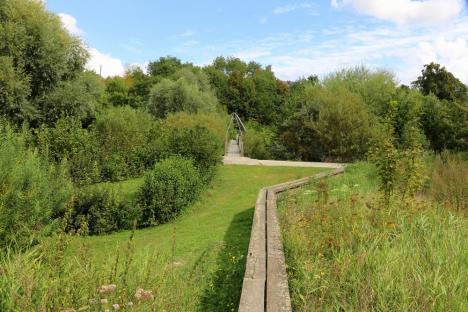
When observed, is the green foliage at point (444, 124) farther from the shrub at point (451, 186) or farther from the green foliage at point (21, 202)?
the green foliage at point (21, 202)

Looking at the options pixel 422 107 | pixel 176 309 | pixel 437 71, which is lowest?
pixel 176 309

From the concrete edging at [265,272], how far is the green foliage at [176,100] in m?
27.1

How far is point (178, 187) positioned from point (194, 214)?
2.65 ft

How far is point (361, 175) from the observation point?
11.2 meters

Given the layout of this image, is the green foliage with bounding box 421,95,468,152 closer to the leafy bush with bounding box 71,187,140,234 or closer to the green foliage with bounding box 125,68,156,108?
the leafy bush with bounding box 71,187,140,234

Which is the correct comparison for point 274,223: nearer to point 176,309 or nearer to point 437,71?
point 176,309

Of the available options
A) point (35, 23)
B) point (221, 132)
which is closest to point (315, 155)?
point (221, 132)

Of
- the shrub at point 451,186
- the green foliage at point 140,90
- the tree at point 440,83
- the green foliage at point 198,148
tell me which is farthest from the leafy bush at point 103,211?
the green foliage at point 140,90

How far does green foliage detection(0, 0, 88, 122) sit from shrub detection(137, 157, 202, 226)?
387 inches

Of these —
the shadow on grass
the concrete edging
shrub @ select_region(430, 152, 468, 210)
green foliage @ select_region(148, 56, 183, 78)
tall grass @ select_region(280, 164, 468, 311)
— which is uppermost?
green foliage @ select_region(148, 56, 183, 78)

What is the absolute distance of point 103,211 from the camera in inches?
399

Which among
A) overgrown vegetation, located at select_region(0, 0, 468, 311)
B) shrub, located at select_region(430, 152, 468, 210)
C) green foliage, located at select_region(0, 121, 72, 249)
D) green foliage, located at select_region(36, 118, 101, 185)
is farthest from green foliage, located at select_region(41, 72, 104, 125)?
shrub, located at select_region(430, 152, 468, 210)

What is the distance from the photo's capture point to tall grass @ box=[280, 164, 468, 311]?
3418 mm

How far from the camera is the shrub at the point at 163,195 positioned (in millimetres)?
10297
